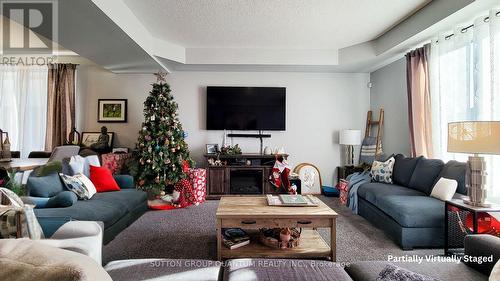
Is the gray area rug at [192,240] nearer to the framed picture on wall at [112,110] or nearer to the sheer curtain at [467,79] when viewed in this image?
the sheer curtain at [467,79]

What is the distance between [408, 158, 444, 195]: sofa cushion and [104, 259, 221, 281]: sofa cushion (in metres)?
2.89

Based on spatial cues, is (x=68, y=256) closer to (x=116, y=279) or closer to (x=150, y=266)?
(x=116, y=279)

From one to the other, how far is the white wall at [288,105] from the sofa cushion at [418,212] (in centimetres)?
258

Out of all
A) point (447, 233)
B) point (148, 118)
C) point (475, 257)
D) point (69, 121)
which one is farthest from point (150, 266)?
point (69, 121)

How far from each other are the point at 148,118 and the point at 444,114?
4315mm

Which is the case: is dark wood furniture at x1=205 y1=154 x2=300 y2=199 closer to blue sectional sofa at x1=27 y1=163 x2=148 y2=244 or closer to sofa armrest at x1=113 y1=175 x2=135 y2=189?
sofa armrest at x1=113 y1=175 x2=135 y2=189

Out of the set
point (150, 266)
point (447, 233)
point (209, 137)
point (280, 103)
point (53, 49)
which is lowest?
point (447, 233)

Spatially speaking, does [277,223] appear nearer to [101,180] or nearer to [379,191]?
[379,191]

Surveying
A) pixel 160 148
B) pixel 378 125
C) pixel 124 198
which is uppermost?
pixel 378 125

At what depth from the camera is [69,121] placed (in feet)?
16.7

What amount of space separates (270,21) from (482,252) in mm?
3275

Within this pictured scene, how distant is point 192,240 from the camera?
112 inches

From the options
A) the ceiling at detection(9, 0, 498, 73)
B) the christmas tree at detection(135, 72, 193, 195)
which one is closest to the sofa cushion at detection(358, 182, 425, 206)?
the ceiling at detection(9, 0, 498, 73)
